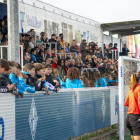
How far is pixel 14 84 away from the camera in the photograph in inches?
183

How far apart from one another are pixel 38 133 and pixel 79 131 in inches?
75.3

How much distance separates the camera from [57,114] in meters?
6.40

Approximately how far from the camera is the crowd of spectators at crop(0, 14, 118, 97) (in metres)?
5.09

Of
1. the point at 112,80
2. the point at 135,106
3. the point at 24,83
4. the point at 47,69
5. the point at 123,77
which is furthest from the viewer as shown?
the point at 112,80

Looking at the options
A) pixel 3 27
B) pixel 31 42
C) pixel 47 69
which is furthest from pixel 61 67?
pixel 47 69

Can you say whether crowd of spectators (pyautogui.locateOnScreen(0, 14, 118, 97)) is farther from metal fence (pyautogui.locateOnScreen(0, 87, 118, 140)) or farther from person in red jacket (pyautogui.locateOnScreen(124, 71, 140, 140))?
person in red jacket (pyautogui.locateOnScreen(124, 71, 140, 140))

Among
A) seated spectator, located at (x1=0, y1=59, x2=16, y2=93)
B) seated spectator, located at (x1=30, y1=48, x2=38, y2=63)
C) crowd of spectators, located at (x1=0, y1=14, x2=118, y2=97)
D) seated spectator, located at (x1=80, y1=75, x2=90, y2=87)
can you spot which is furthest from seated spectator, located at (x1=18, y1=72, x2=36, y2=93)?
seated spectator, located at (x1=30, y1=48, x2=38, y2=63)

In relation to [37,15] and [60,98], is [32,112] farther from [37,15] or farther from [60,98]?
[37,15]

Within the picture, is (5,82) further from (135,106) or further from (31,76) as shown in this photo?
(135,106)

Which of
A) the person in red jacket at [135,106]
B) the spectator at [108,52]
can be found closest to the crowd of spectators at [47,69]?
the person in red jacket at [135,106]

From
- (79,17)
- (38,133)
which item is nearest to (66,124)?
(38,133)

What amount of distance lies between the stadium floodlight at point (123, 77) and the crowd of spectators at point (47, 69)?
84 centimetres

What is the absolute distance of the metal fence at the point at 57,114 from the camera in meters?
4.92

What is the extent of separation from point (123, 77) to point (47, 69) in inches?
95.5
